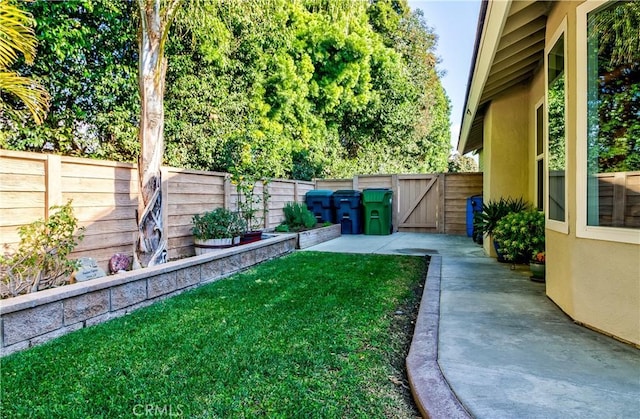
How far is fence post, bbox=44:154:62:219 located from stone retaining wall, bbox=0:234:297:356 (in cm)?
98

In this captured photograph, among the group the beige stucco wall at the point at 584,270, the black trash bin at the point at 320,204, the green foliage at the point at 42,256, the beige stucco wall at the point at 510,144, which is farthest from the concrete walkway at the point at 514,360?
the black trash bin at the point at 320,204

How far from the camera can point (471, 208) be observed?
9297mm

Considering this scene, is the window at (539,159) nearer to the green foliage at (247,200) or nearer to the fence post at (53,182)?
the green foliage at (247,200)

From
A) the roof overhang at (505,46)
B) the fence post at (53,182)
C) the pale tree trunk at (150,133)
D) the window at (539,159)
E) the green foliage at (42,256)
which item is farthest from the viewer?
the window at (539,159)

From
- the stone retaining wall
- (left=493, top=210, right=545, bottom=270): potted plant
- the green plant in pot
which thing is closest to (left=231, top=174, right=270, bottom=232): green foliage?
the green plant in pot

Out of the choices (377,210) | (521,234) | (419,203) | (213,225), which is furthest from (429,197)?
(213,225)

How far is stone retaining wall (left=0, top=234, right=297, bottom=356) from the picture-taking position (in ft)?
8.50

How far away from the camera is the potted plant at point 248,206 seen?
21.2ft

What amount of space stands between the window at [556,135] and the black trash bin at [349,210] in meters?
6.35

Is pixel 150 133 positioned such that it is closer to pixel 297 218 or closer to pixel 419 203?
pixel 297 218

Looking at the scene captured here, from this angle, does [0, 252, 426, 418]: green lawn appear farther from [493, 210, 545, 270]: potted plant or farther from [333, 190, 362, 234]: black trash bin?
[333, 190, 362, 234]: black trash bin

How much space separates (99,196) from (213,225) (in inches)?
62.6

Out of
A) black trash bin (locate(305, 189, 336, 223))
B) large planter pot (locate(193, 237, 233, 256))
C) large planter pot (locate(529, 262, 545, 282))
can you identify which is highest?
black trash bin (locate(305, 189, 336, 223))

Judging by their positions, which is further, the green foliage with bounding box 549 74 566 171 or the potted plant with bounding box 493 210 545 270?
the potted plant with bounding box 493 210 545 270
